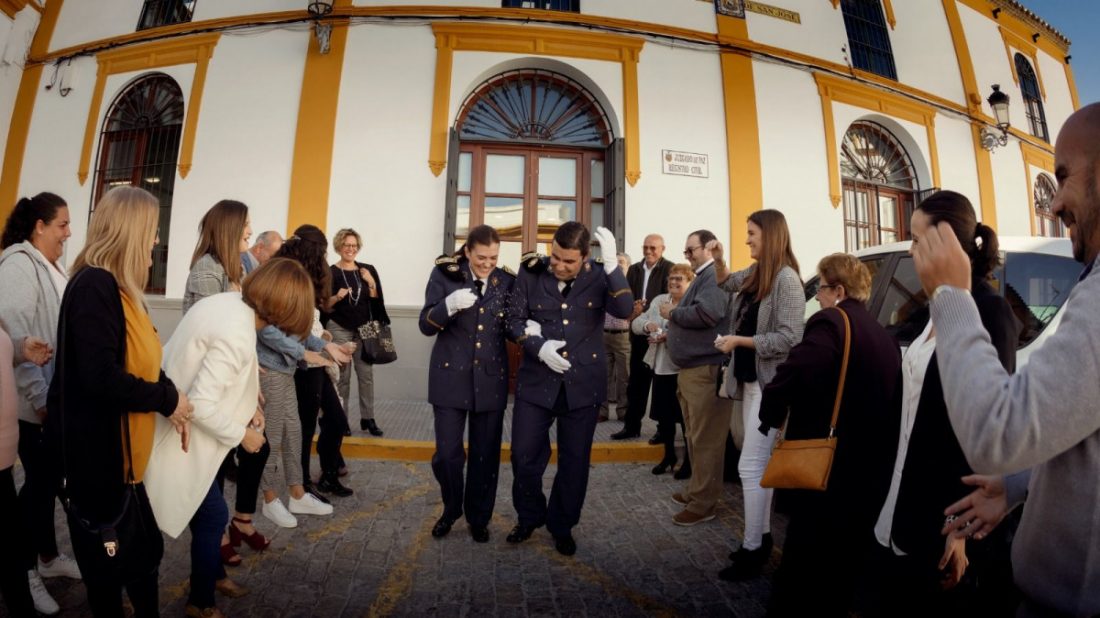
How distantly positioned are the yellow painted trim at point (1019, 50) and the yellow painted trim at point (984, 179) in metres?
2.79

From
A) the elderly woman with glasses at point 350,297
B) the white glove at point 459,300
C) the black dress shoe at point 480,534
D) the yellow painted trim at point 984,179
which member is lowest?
the black dress shoe at point 480,534

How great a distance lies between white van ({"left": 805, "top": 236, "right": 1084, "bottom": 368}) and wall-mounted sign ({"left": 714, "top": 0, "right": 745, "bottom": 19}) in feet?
22.7

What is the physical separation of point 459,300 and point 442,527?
151cm

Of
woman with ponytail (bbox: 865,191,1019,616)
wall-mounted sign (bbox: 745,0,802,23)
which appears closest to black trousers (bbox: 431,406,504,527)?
woman with ponytail (bbox: 865,191,1019,616)

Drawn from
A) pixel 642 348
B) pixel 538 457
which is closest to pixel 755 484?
pixel 538 457

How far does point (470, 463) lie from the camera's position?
3.33 m

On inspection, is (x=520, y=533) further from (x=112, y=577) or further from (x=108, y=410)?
(x=108, y=410)

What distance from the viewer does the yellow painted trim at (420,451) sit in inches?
194

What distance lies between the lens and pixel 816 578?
2037 mm

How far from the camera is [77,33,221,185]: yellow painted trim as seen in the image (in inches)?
319

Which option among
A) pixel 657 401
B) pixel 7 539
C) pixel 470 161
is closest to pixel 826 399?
pixel 657 401

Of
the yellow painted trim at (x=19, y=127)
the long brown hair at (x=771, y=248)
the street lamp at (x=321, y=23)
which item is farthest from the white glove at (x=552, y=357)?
the yellow painted trim at (x=19, y=127)

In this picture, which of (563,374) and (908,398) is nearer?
(908,398)

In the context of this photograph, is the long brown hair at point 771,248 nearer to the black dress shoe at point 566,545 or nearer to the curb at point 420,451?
the black dress shoe at point 566,545
